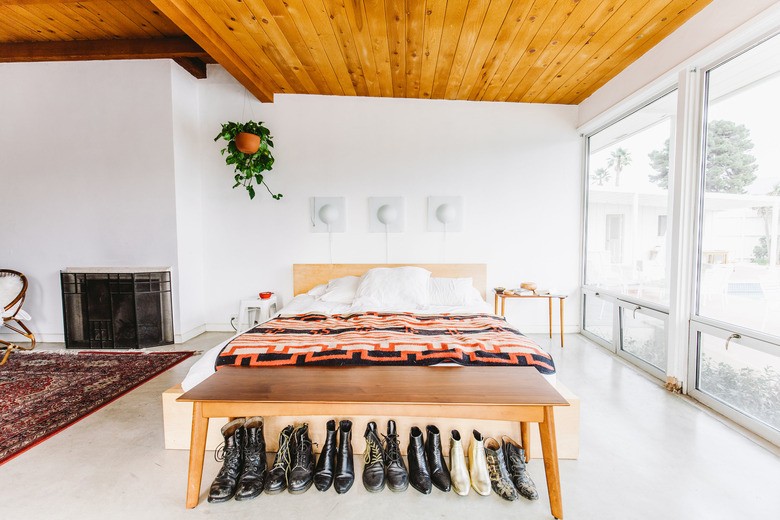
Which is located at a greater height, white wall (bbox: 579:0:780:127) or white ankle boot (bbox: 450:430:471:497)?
white wall (bbox: 579:0:780:127)

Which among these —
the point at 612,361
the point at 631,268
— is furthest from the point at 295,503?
the point at 631,268

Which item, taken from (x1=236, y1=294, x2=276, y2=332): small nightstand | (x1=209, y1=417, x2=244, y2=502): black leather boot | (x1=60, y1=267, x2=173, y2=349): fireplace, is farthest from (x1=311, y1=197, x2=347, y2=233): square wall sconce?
(x1=209, y1=417, x2=244, y2=502): black leather boot

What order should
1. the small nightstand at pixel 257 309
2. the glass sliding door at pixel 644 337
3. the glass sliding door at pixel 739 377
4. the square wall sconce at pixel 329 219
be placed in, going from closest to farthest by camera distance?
the glass sliding door at pixel 739 377, the glass sliding door at pixel 644 337, the small nightstand at pixel 257 309, the square wall sconce at pixel 329 219

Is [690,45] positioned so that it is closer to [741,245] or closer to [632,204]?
[632,204]

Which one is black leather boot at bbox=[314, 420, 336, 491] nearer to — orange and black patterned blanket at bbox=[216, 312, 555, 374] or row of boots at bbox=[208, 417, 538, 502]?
row of boots at bbox=[208, 417, 538, 502]

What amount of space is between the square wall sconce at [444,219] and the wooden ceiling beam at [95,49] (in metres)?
2.69

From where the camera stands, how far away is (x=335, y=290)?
10.7ft

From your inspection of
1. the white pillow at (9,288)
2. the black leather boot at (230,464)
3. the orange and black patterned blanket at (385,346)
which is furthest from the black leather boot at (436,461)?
the white pillow at (9,288)

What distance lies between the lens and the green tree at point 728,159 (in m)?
2.00

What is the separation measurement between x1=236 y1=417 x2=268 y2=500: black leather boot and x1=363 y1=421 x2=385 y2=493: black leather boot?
1.48 ft

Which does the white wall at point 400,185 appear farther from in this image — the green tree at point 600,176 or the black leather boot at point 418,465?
the black leather boot at point 418,465

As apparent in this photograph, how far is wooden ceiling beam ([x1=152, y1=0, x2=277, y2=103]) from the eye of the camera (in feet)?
7.22

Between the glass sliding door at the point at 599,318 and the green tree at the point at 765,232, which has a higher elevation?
the green tree at the point at 765,232

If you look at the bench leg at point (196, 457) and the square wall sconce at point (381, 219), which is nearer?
the bench leg at point (196, 457)
